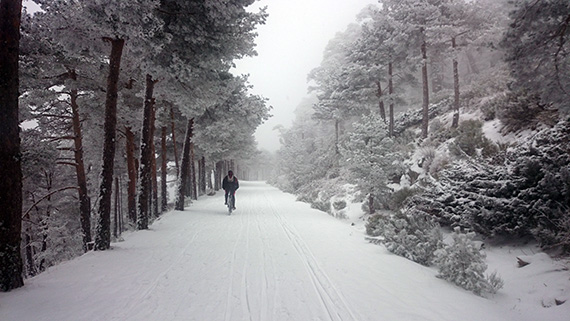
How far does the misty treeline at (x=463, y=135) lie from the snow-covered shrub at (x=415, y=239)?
0.10ft

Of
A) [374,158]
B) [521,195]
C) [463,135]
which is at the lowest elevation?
[521,195]

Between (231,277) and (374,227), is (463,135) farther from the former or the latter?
(231,277)

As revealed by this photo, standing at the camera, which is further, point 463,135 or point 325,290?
point 463,135

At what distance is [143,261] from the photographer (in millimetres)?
Result: 5820

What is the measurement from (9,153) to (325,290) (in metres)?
5.24

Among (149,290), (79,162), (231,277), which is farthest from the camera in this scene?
(79,162)

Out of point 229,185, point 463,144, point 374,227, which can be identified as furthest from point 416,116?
point 229,185

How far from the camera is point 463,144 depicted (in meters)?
10.8

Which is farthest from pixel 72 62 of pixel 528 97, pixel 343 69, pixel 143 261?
pixel 343 69

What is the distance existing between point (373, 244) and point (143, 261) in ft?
18.5

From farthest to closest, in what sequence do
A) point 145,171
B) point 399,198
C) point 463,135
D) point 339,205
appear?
point 339,205 < point 463,135 < point 399,198 < point 145,171

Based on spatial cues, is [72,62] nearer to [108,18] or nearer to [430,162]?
[108,18]

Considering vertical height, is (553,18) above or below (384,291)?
above

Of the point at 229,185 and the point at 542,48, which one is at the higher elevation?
the point at 542,48
